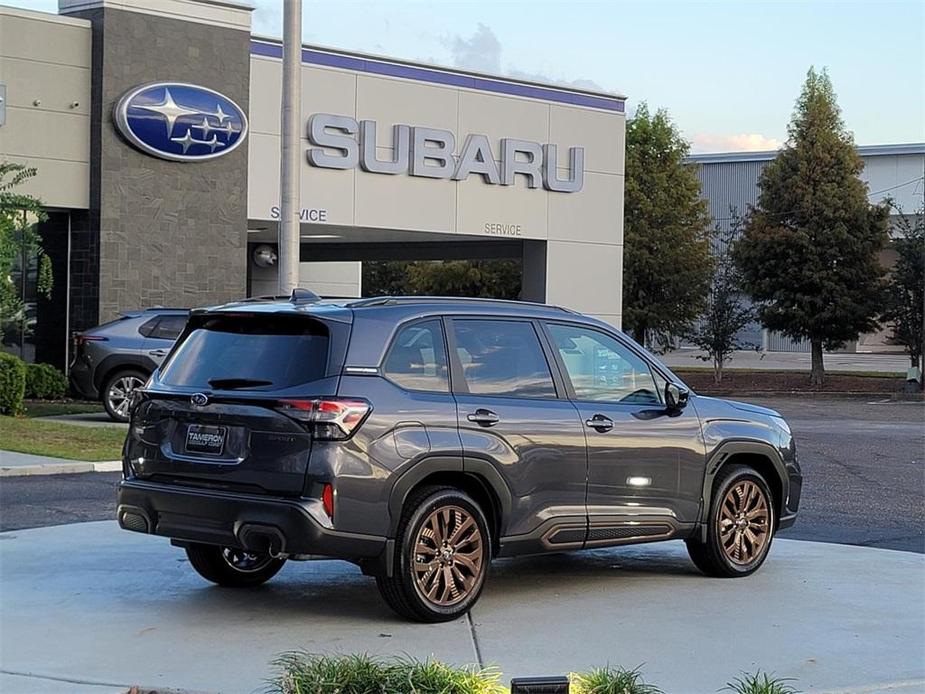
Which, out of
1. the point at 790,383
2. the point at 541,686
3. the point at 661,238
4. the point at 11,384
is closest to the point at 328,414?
the point at 541,686

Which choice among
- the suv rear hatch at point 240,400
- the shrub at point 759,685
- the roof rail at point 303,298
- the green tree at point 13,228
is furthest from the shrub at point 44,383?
the shrub at point 759,685

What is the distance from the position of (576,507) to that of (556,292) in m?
23.7

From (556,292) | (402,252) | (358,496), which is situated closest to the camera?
(358,496)

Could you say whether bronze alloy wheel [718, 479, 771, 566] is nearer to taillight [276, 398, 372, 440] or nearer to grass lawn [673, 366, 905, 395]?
taillight [276, 398, 372, 440]

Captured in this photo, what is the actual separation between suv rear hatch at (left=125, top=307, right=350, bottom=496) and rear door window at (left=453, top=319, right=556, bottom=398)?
2.79ft

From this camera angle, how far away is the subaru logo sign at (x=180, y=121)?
83.0 feet

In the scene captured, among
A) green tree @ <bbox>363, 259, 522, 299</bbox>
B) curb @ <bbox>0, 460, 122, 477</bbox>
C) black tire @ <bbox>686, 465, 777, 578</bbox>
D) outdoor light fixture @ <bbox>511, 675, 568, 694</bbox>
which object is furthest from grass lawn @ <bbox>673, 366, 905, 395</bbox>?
outdoor light fixture @ <bbox>511, 675, 568, 694</bbox>

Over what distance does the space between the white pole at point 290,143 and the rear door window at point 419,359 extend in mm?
6873

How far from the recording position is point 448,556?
314 inches

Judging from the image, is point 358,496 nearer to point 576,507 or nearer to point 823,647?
point 576,507

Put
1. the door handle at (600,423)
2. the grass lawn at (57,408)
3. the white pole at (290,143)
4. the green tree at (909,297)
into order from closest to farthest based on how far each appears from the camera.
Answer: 1. the door handle at (600,423)
2. the white pole at (290,143)
3. the grass lawn at (57,408)
4. the green tree at (909,297)

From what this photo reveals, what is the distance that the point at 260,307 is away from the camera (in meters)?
8.17

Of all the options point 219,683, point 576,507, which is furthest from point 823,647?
point 219,683

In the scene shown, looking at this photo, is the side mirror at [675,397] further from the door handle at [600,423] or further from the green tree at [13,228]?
the green tree at [13,228]
